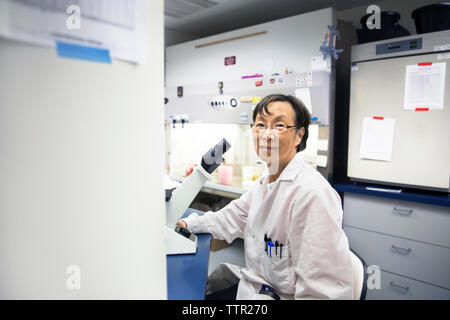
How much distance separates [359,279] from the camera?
1.02 meters

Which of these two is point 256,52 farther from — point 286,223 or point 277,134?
point 286,223

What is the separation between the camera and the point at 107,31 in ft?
1.58

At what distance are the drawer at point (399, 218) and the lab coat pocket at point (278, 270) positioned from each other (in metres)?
1.37

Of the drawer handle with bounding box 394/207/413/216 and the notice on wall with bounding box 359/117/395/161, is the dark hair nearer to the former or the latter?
the notice on wall with bounding box 359/117/395/161

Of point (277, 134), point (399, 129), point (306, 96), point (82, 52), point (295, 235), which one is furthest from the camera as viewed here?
point (306, 96)

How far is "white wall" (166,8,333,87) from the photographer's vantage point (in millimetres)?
2420

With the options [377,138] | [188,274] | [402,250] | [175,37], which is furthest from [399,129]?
[175,37]

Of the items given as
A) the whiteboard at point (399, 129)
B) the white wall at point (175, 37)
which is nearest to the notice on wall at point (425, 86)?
the whiteboard at point (399, 129)

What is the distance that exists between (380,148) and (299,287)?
1574mm

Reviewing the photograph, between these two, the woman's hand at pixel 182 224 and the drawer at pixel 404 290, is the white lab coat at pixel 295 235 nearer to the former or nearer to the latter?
the woman's hand at pixel 182 224

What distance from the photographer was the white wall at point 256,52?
2.42m

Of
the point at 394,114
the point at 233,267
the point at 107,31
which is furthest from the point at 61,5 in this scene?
the point at 394,114

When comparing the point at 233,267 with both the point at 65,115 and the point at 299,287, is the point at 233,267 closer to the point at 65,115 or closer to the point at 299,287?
the point at 299,287

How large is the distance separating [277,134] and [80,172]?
0.96 metres
